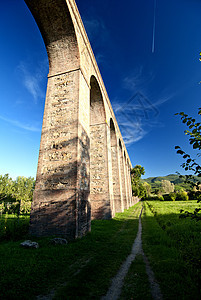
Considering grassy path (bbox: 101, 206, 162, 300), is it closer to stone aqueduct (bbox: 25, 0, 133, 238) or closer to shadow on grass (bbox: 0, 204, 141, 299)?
shadow on grass (bbox: 0, 204, 141, 299)

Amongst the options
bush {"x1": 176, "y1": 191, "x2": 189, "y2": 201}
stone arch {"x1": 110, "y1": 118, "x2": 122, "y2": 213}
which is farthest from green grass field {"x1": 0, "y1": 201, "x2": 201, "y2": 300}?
bush {"x1": 176, "y1": 191, "x2": 189, "y2": 201}

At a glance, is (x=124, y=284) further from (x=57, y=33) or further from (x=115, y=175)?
(x=115, y=175)

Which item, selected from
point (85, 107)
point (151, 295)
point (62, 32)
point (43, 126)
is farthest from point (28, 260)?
point (62, 32)

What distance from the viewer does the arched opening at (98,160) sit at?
10047 mm

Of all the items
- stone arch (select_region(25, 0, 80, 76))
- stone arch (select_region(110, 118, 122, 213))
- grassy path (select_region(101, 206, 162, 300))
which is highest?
stone arch (select_region(25, 0, 80, 76))

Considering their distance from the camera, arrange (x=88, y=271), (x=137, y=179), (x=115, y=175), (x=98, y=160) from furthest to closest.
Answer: (x=137, y=179) < (x=115, y=175) < (x=98, y=160) < (x=88, y=271)

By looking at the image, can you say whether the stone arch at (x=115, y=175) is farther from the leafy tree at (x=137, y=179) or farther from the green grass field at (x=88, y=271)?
the leafy tree at (x=137, y=179)

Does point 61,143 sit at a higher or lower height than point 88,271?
higher

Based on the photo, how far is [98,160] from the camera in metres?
11.3

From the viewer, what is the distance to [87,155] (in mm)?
7004

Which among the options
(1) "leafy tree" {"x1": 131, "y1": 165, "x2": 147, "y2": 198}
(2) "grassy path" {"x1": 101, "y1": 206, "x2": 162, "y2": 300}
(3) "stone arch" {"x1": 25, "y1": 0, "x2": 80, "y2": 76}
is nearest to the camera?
(2) "grassy path" {"x1": 101, "y1": 206, "x2": 162, "y2": 300}

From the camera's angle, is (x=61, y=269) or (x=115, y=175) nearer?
(x=61, y=269)

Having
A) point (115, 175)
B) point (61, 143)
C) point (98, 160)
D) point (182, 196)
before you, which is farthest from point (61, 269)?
point (182, 196)

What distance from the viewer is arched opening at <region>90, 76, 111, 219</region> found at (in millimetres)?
10047
